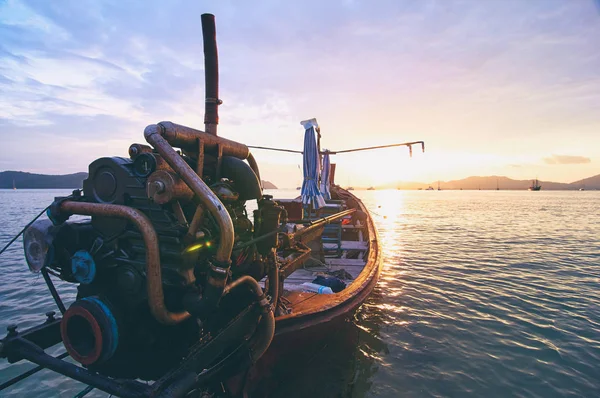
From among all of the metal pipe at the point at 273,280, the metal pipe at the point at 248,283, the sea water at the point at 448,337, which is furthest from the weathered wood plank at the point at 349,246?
the metal pipe at the point at 248,283

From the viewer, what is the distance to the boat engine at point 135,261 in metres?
2.72

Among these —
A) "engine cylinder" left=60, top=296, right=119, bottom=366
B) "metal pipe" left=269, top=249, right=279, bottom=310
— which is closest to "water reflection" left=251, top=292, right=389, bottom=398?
"metal pipe" left=269, top=249, right=279, bottom=310

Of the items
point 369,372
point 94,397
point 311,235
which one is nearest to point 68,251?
point 311,235

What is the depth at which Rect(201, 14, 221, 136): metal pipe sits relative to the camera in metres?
4.20

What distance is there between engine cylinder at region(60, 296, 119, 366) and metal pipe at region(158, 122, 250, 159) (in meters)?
1.69

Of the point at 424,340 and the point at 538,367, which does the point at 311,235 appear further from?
the point at 538,367

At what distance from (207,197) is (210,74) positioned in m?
2.46

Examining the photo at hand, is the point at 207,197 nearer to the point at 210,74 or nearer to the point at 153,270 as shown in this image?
the point at 153,270

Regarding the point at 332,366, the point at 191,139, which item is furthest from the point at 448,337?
the point at 191,139

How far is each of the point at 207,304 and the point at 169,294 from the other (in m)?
0.59

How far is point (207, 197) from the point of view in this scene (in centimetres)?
265

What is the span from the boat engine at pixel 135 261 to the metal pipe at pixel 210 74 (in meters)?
1.12

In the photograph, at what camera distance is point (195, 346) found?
3283mm

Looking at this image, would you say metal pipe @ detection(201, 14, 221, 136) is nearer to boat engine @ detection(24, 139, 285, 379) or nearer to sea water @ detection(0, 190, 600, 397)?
boat engine @ detection(24, 139, 285, 379)
